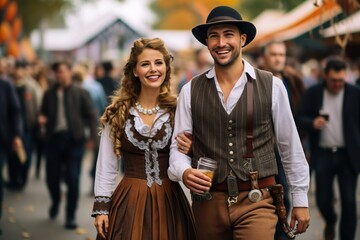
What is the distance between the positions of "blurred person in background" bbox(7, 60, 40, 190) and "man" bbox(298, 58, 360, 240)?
6.27 metres

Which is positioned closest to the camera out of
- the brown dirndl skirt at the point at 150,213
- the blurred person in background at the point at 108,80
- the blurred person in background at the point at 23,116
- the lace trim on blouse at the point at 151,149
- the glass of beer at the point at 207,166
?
the glass of beer at the point at 207,166

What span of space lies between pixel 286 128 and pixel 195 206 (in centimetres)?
77

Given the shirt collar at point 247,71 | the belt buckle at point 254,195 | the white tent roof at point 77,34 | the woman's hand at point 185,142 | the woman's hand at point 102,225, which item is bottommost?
the woman's hand at point 102,225

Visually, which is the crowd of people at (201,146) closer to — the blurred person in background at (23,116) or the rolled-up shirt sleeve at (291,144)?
the rolled-up shirt sleeve at (291,144)

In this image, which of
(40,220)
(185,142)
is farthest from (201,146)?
(40,220)

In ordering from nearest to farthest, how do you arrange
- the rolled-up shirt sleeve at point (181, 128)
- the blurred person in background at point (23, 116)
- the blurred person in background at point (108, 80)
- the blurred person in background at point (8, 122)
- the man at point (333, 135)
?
the rolled-up shirt sleeve at point (181, 128), the man at point (333, 135), the blurred person in background at point (8, 122), the blurred person in background at point (23, 116), the blurred person in background at point (108, 80)

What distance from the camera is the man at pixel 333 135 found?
8.05 metres

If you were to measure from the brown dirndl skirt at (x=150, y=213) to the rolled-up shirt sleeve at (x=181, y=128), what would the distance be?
34 cm

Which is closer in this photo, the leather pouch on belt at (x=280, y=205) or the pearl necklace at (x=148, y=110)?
the leather pouch on belt at (x=280, y=205)

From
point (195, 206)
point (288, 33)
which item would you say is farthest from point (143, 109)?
point (288, 33)

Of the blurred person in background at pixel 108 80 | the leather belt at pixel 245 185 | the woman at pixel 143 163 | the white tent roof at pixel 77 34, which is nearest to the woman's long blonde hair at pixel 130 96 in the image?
the woman at pixel 143 163

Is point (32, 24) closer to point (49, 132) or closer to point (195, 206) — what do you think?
point (49, 132)

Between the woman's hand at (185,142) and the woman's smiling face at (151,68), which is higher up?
the woman's smiling face at (151,68)

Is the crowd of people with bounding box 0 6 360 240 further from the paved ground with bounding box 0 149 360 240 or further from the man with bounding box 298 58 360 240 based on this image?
the paved ground with bounding box 0 149 360 240
